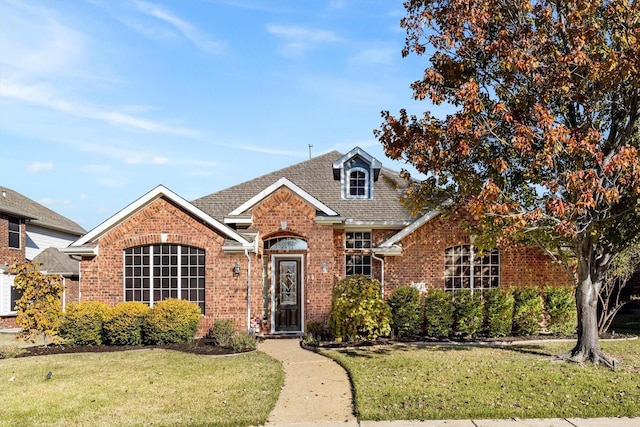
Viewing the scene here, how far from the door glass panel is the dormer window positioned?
3.40 meters

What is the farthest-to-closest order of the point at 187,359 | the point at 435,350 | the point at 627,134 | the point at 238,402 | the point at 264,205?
the point at 264,205, the point at 435,350, the point at 187,359, the point at 627,134, the point at 238,402

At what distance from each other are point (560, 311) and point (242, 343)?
9750mm

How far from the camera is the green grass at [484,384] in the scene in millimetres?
7984

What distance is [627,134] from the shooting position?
443 inches

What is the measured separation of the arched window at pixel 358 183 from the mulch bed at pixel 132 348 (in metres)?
7.48

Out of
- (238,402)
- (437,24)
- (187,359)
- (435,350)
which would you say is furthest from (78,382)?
(437,24)

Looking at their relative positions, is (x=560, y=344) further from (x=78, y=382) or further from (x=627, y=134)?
(x=78, y=382)

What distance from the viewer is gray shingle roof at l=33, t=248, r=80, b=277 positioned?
26.0 metres

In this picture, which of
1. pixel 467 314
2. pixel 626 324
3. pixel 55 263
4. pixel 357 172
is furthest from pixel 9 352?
pixel 626 324

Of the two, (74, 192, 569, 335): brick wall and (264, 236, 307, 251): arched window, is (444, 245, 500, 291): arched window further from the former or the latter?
(264, 236, 307, 251): arched window

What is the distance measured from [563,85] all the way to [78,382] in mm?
11101

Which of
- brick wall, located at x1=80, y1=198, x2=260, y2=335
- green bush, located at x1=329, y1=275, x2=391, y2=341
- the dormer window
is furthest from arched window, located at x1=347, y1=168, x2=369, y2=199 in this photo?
green bush, located at x1=329, y1=275, x2=391, y2=341

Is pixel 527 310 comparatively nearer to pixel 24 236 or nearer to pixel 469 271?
pixel 469 271

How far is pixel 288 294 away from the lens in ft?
57.1
